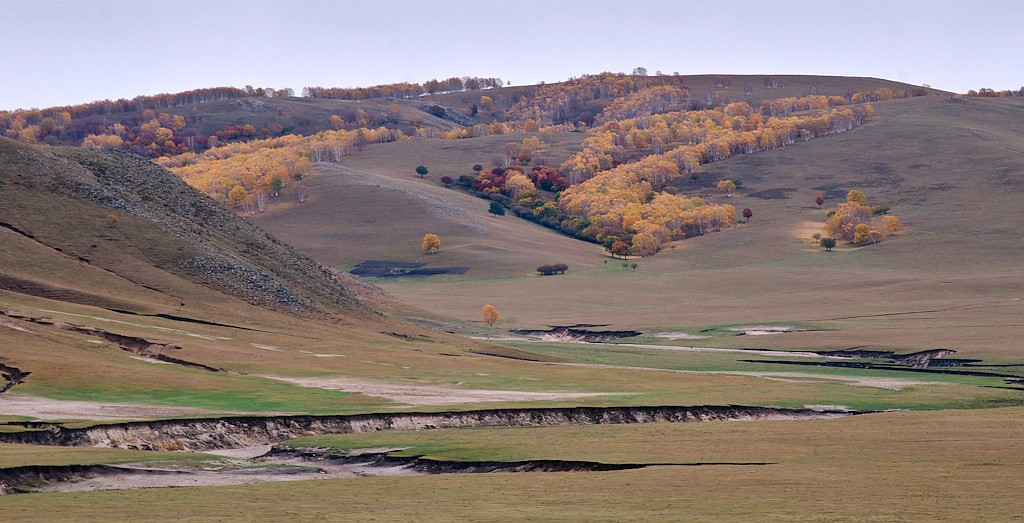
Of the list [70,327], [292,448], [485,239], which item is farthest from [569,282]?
[292,448]

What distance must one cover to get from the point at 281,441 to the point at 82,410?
29.9 feet

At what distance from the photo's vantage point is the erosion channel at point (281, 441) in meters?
30.9

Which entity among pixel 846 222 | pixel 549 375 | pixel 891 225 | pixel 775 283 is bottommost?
pixel 775 283

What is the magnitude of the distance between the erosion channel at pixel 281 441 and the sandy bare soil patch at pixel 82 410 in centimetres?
146

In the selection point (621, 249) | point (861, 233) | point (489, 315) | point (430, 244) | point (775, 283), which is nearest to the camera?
point (489, 315)

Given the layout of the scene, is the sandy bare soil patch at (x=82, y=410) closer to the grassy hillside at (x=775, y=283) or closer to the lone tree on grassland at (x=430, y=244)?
the grassy hillside at (x=775, y=283)

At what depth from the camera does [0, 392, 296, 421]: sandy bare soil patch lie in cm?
4012

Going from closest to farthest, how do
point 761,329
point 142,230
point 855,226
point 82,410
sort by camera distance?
point 82,410
point 142,230
point 761,329
point 855,226

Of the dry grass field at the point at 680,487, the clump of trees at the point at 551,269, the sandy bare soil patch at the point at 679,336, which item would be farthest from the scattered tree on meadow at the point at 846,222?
the dry grass field at the point at 680,487

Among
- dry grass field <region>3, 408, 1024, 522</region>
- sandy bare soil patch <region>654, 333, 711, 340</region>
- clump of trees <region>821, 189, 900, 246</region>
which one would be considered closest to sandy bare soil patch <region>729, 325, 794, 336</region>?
sandy bare soil patch <region>654, 333, 711, 340</region>

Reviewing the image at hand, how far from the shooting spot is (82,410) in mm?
41969

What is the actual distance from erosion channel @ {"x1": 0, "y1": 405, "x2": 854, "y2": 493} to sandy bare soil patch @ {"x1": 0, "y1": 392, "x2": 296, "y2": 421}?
146cm

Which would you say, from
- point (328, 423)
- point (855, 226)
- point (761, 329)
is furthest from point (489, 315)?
point (855, 226)

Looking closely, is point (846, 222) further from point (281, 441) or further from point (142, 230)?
point (281, 441)
